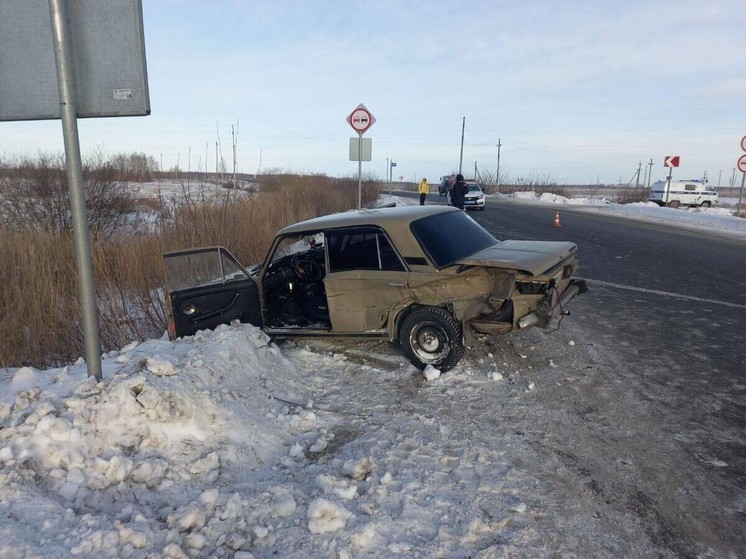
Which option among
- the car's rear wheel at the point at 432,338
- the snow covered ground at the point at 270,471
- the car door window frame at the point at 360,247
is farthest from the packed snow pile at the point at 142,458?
the car door window frame at the point at 360,247

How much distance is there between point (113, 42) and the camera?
3217 millimetres

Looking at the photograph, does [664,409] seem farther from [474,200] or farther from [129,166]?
[474,200]

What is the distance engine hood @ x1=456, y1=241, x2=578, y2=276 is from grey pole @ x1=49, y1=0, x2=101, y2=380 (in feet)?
10.4

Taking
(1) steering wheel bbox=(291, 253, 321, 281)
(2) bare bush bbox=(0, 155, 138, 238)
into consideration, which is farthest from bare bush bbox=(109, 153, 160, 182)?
(1) steering wheel bbox=(291, 253, 321, 281)

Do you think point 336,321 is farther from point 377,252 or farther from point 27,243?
point 27,243

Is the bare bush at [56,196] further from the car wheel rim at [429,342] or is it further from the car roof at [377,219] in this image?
the car wheel rim at [429,342]

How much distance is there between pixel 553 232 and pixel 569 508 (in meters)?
15.6

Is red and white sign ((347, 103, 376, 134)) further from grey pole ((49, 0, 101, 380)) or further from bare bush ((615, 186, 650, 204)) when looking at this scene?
bare bush ((615, 186, 650, 204))

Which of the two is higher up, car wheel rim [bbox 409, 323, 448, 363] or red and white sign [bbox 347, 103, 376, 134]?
red and white sign [bbox 347, 103, 376, 134]

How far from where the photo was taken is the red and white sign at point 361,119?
41.6ft

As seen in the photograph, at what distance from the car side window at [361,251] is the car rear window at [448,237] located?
1.09ft

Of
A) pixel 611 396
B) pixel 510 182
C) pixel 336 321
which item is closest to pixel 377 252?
pixel 336 321

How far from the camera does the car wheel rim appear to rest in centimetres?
491

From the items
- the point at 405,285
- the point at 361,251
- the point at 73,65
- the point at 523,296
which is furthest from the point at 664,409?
the point at 73,65
